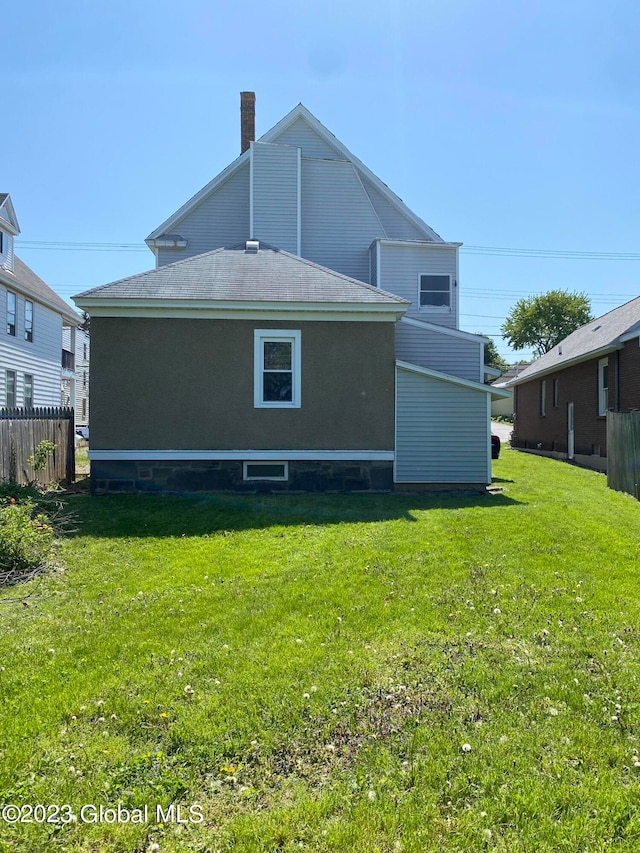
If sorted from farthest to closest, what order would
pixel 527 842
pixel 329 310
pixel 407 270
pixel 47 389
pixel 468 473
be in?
pixel 47 389
pixel 407 270
pixel 468 473
pixel 329 310
pixel 527 842

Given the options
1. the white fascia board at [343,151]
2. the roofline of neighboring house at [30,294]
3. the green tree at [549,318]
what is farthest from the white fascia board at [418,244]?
the green tree at [549,318]

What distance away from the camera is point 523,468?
56.8 ft

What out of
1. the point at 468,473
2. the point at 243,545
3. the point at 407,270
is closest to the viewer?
the point at 243,545

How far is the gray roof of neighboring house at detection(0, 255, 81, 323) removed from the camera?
21.1 meters

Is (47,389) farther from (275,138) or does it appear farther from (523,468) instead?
(523,468)

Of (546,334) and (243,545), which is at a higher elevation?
(546,334)

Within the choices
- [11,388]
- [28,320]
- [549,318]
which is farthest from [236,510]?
[549,318]

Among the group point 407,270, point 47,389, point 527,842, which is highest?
point 407,270

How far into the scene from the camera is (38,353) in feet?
80.5

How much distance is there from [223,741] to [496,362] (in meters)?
68.0

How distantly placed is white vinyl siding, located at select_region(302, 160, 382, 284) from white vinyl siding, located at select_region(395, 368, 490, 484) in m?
6.42

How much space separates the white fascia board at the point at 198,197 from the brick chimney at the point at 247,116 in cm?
296

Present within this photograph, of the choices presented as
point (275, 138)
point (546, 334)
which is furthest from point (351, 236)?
point (546, 334)

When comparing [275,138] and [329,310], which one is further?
[275,138]
